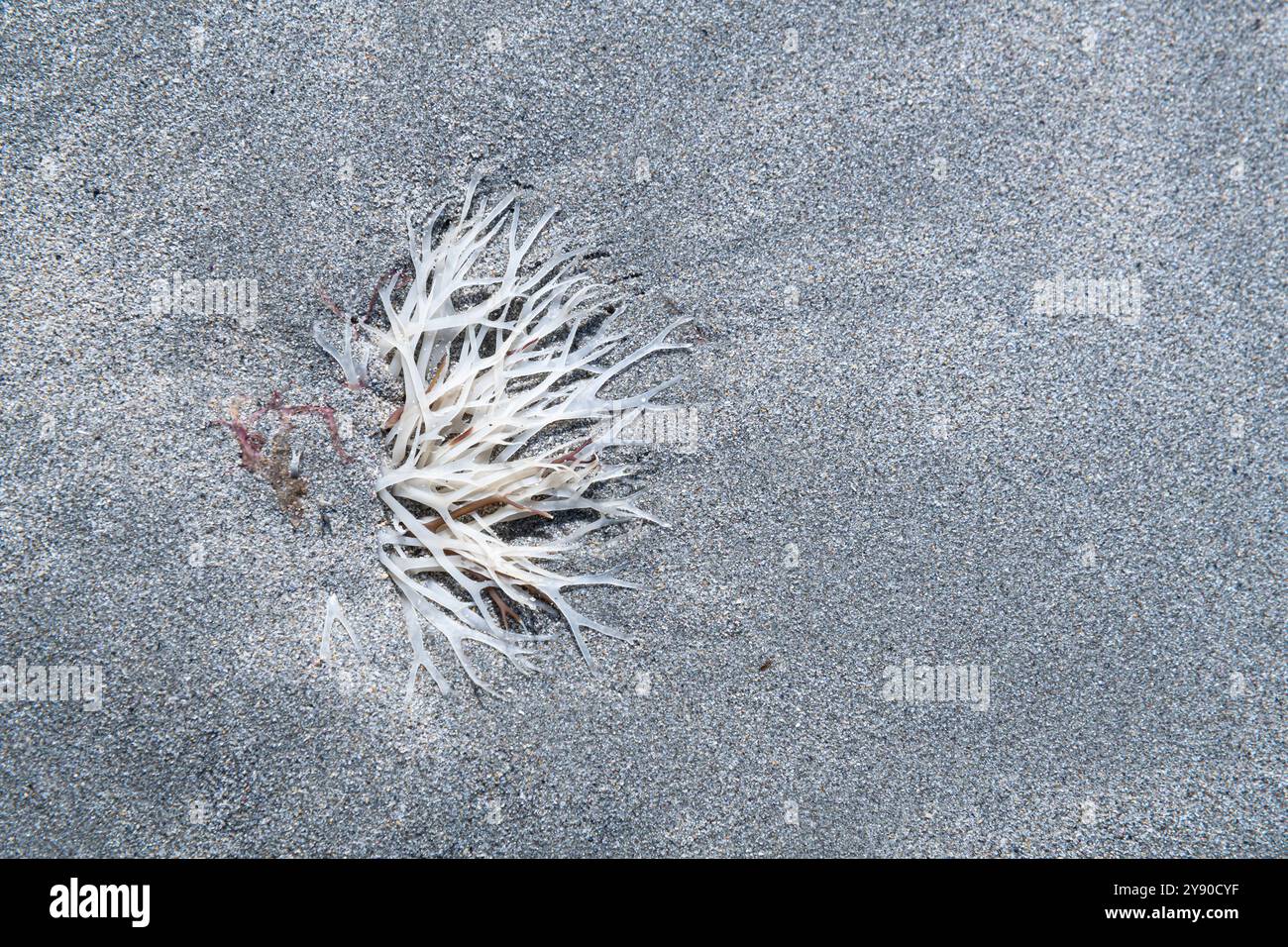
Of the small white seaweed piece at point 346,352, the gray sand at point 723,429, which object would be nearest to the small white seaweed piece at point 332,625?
the gray sand at point 723,429

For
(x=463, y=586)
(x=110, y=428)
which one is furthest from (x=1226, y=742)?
(x=110, y=428)

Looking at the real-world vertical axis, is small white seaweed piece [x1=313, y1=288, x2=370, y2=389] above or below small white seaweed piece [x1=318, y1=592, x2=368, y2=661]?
above

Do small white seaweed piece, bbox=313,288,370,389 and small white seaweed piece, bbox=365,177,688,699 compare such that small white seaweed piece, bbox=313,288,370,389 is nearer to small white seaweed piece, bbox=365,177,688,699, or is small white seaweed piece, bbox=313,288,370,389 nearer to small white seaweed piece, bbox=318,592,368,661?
small white seaweed piece, bbox=365,177,688,699

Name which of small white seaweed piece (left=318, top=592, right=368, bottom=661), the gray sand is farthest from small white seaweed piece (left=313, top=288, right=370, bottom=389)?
small white seaweed piece (left=318, top=592, right=368, bottom=661)

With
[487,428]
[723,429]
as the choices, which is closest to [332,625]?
[487,428]

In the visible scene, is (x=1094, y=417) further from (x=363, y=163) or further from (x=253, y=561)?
(x=253, y=561)

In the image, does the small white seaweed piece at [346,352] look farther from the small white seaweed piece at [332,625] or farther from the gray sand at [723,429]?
the small white seaweed piece at [332,625]
